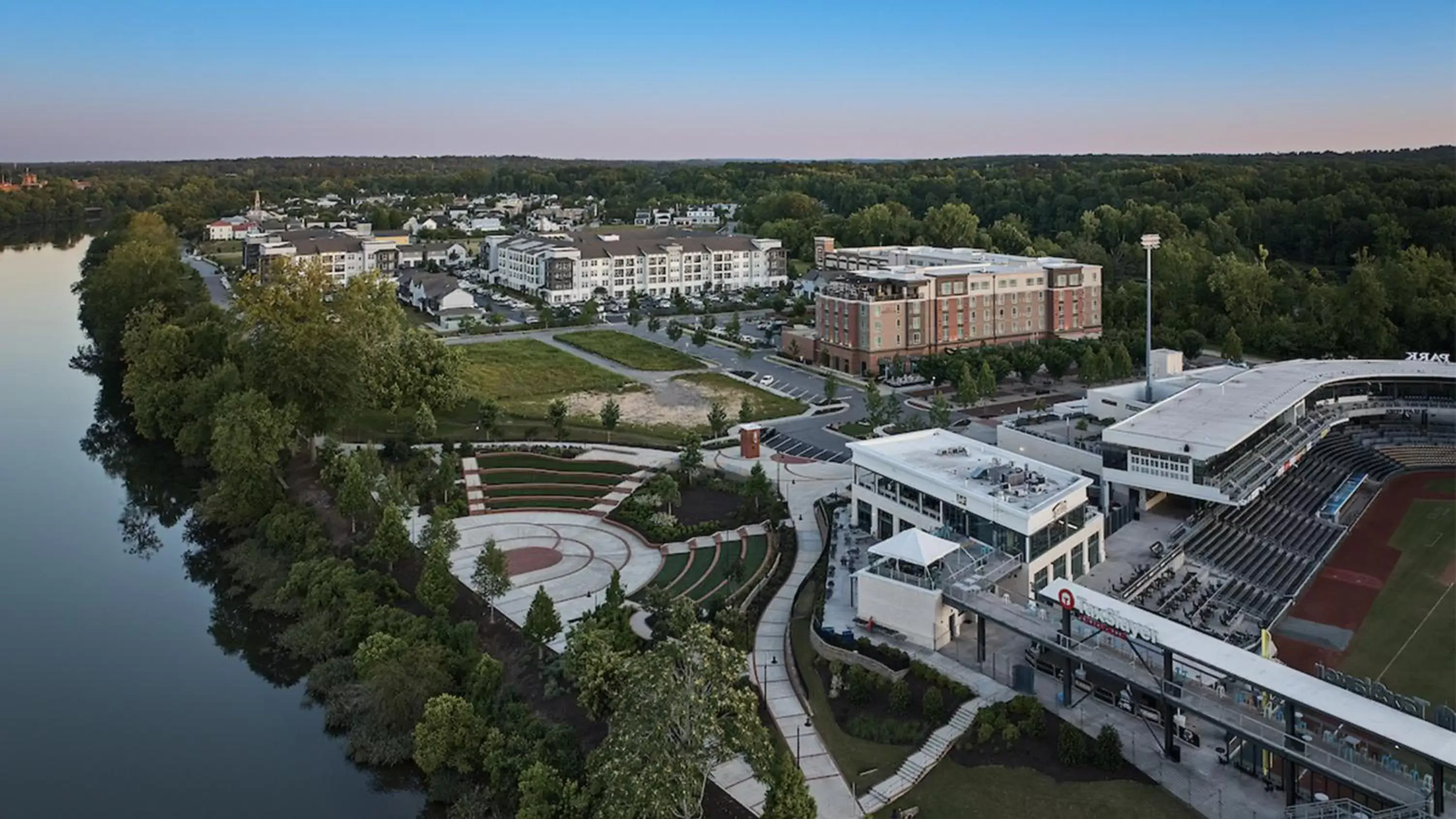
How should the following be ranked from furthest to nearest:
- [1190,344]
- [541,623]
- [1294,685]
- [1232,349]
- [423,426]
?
[1190,344] < [1232,349] < [423,426] < [541,623] < [1294,685]

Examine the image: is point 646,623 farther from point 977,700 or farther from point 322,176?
point 322,176

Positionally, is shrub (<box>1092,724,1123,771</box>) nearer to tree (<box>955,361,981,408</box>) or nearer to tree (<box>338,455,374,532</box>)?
tree (<box>338,455,374,532</box>)

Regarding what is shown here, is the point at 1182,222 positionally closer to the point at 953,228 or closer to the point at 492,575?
the point at 953,228

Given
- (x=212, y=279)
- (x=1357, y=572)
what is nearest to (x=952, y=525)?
(x=1357, y=572)

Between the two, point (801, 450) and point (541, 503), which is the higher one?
point (801, 450)

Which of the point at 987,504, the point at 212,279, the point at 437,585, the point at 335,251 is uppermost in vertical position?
the point at 335,251

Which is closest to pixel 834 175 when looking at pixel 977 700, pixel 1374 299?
pixel 1374 299

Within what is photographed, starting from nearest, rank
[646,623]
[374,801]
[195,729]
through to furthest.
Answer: [374,801], [195,729], [646,623]

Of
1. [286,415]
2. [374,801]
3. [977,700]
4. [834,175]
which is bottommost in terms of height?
[374,801]

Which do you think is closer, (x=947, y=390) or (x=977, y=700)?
(x=977, y=700)
